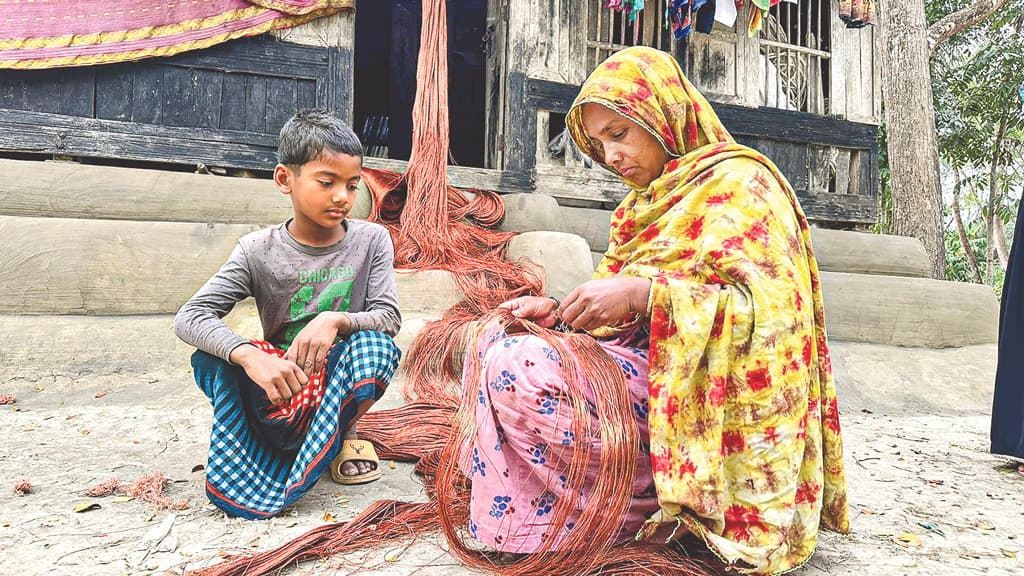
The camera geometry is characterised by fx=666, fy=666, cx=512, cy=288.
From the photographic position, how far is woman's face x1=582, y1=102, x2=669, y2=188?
70.0 inches

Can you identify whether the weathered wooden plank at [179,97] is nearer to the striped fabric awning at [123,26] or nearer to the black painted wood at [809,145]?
the striped fabric awning at [123,26]

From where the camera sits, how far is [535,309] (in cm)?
182

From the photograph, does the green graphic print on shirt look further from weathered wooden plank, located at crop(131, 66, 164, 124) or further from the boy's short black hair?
weathered wooden plank, located at crop(131, 66, 164, 124)

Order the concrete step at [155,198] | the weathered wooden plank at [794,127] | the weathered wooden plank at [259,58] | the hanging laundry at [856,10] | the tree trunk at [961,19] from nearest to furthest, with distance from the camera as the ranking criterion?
the concrete step at [155,198] < the weathered wooden plank at [259,58] < the hanging laundry at [856,10] < the weathered wooden plank at [794,127] < the tree trunk at [961,19]

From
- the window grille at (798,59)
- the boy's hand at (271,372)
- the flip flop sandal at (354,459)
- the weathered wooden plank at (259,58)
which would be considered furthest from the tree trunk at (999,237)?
the boy's hand at (271,372)

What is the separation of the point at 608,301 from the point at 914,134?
7.01m

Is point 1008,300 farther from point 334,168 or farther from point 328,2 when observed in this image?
point 328,2

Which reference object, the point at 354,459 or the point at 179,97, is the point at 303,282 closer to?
the point at 354,459

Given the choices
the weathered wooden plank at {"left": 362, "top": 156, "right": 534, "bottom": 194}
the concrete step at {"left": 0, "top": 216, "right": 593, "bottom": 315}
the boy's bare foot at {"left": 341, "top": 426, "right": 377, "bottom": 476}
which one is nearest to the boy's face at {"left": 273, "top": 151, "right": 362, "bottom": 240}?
the boy's bare foot at {"left": 341, "top": 426, "right": 377, "bottom": 476}

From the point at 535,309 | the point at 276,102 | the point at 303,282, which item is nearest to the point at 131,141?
the point at 276,102

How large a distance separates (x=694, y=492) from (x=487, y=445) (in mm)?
485

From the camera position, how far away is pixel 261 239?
2.13 meters

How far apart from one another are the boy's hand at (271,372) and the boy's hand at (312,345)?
7 centimetres

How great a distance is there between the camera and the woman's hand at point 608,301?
1.52 meters
